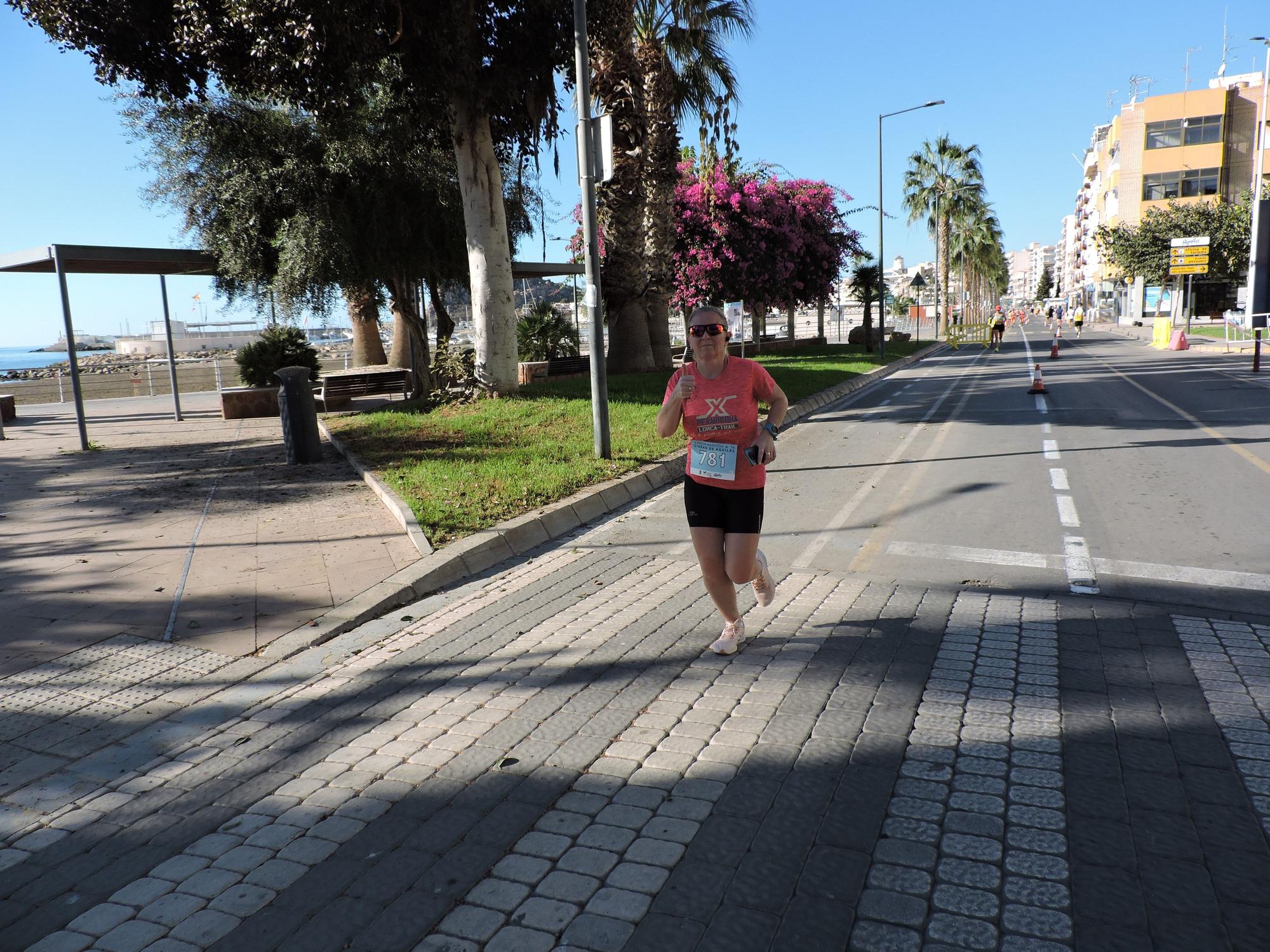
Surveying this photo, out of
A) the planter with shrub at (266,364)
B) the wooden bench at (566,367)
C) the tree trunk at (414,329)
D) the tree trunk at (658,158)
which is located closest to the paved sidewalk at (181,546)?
the planter with shrub at (266,364)

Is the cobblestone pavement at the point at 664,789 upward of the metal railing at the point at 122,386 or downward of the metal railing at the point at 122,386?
downward

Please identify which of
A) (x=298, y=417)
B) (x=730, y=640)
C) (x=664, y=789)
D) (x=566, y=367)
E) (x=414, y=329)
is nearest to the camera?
(x=664, y=789)

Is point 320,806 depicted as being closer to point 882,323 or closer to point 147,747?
point 147,747

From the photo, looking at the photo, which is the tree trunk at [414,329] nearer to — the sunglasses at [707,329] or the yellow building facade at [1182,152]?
the sunglasses at [707,329]

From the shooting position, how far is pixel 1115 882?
2.64 metres

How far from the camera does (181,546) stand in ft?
24.2

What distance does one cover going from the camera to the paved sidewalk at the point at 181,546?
5.55 meters

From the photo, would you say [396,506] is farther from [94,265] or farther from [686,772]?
[94,265]

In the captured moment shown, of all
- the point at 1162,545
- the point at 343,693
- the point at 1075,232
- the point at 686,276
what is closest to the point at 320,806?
the point at 343,693

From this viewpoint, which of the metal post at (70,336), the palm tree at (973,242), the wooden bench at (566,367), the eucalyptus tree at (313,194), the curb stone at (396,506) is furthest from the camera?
the palm tree at (973,242)

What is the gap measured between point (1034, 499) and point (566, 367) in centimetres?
1823

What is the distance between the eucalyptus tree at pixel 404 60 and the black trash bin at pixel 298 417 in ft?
12.9

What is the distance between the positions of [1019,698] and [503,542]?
434 centimetres

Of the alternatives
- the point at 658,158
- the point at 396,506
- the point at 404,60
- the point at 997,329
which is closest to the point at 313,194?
the point at 404,60
